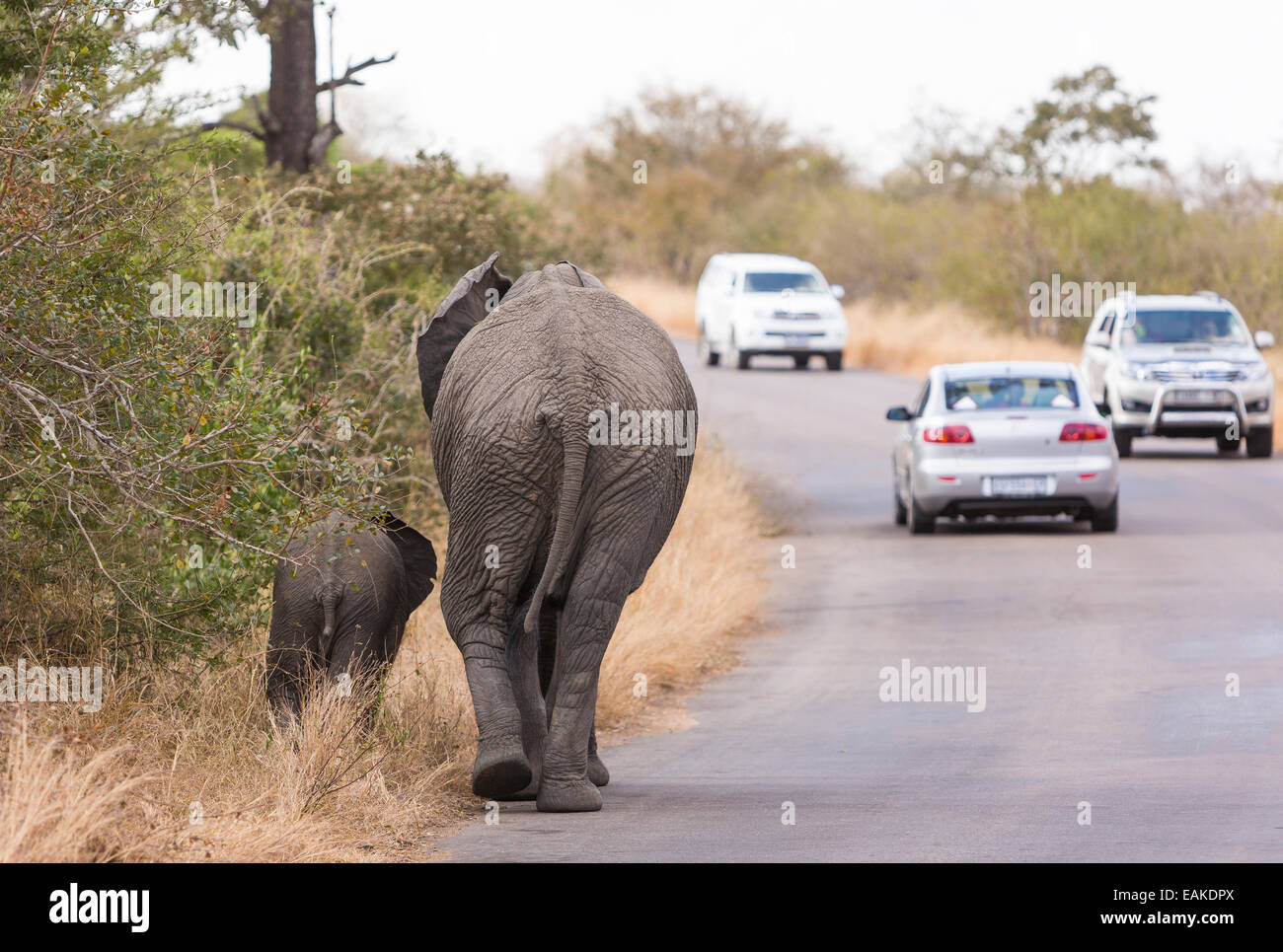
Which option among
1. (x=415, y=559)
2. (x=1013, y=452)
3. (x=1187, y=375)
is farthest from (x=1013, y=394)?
(x=415, y=559)

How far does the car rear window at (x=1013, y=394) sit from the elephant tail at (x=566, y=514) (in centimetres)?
1295

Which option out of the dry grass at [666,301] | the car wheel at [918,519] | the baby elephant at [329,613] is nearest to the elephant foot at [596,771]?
the baby elephant at [329,613]

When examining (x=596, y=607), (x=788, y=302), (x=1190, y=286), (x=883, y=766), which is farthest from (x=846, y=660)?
(x=1190, y=286)

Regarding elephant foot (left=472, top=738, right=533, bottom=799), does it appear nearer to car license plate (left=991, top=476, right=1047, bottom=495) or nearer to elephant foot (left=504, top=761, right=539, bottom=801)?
elephant foot (left=504, top=761, right=539, bottom=801)

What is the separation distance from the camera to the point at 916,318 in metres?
47.9

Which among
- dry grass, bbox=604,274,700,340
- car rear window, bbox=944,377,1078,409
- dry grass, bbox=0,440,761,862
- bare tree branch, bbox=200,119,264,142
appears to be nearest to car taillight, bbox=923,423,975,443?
car rear window, bbox=944,377,1078,409

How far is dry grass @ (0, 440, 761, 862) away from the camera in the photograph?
257 inches

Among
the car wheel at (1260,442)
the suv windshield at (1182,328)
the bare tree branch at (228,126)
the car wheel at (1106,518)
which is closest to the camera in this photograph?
the bare tree branch at (228,126)

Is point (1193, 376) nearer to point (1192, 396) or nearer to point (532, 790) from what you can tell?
point (1192, 396)

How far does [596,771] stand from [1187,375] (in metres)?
20.0

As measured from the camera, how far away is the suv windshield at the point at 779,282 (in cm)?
4016

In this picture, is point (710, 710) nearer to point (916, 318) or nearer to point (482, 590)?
point (482, 590)

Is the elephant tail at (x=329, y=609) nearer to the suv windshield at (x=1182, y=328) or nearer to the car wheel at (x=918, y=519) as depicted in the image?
the car wheel at (x=918, y=519)

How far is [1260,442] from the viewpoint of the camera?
2830cm
